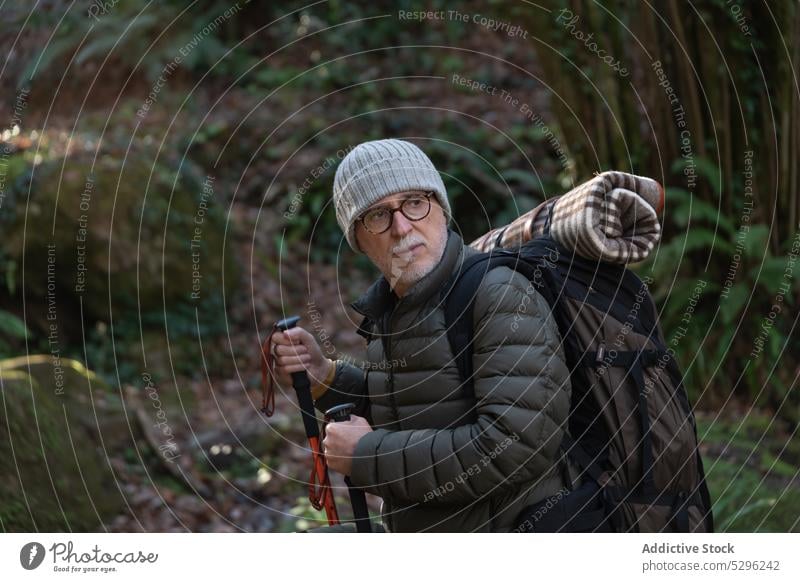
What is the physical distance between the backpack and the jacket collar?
33 mm

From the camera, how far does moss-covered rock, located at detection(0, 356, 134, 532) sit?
461 cm

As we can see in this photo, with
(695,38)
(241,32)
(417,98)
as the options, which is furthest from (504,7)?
(695,38)

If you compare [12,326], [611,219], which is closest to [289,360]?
[611,219]

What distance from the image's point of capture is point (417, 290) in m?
2.67

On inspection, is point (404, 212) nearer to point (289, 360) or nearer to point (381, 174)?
point (381, 174)

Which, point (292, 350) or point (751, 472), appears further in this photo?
point (751, 472)

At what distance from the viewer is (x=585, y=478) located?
2682 mm

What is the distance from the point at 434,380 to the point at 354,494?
0.52m

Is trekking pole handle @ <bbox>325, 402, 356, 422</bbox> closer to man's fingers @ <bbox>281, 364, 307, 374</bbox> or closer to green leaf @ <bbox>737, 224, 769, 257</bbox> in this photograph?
man's fingers @ <bbox>281, 364, 307, 374</bbox>

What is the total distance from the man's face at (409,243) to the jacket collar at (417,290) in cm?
3

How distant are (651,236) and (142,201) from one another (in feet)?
22.0

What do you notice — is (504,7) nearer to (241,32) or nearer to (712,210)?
(241,32)

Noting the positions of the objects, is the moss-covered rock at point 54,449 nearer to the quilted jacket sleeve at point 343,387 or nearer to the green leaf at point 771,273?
the quilted jacket sleeve at point 343,387

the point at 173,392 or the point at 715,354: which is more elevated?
the point at 173,392
